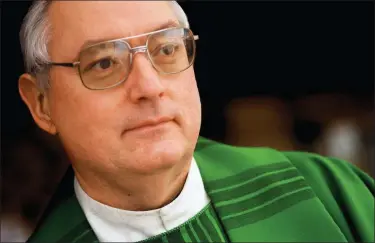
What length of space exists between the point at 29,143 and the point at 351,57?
1953mm

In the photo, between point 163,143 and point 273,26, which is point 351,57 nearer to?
point 273,26

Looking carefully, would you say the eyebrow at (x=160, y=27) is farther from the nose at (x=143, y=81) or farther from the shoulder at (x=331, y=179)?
the shoulder at (x=331, y=179)

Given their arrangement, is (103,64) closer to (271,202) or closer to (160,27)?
(160,27)

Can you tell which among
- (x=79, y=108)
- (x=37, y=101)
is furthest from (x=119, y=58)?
(x=37, y=101)

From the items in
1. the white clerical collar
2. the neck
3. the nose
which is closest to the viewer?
the nose

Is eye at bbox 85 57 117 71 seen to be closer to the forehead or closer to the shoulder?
the forehead

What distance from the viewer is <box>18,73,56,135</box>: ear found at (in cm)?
169

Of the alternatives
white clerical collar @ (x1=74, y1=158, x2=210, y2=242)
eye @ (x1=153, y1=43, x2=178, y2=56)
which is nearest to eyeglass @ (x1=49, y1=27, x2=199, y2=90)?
eye @ (x1=153, y1=43, x2=178, y2=56)

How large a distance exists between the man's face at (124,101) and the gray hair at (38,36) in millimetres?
38

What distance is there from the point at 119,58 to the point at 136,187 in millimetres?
334

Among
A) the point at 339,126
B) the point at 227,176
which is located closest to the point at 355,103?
the point at 339,126

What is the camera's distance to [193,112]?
5.08 feet

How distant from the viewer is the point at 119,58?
146 centimetres

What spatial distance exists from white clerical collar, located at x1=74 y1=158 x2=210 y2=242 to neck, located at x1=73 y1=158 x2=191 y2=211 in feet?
0.05
